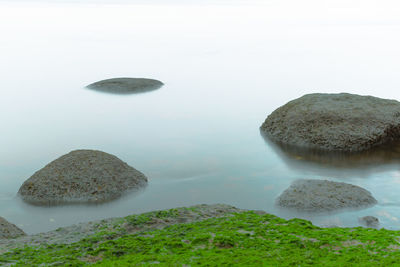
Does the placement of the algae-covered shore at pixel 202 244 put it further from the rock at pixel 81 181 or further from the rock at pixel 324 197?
the rock at pixel 81 181

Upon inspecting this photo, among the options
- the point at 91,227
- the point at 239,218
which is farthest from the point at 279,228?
the point at 91,227

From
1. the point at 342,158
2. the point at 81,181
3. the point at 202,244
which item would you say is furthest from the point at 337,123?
the point at 202,244

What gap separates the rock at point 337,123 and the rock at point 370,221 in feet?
29.1

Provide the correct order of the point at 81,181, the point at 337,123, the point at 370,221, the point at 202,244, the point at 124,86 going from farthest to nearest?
the point at 124,86, the point at 337,123, the point at 81,181, the point at 370,221, the point at 202,244

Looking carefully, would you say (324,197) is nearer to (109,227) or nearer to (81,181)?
(109,227)

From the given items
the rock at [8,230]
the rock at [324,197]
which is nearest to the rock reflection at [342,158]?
the rock at [324,197]

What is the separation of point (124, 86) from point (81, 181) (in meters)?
23.5

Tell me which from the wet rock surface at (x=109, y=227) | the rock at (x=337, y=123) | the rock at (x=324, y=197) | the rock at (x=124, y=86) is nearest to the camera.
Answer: the wet rock surface at (x=109, y=227)

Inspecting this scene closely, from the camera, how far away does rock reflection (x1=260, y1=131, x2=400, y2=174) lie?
24844mm

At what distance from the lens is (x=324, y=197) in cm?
1969

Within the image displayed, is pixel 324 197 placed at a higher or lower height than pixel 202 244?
higher

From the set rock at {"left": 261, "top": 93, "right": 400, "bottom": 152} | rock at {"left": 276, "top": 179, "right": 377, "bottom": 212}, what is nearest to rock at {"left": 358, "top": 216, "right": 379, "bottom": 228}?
rock at {"left": 276, "top": 179, "right": 377, "bottom": 212}

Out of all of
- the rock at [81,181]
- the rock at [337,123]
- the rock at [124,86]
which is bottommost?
the rock at [81,181]

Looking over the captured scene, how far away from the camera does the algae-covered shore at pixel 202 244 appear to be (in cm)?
1321
